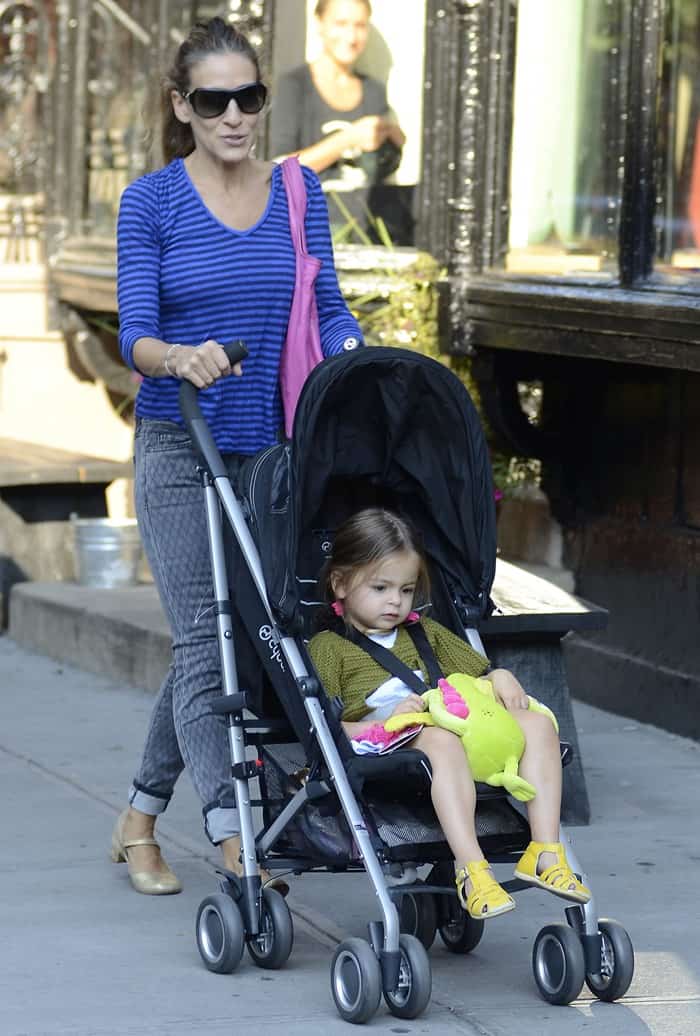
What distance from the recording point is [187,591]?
482 centimetres

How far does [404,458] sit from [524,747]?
78 cm

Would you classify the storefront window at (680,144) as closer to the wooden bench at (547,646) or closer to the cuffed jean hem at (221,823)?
the wooden bench at (547,646)

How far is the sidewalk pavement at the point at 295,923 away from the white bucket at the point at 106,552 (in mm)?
2010

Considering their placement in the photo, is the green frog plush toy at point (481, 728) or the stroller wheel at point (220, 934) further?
the stroller wheel at point (220, 934)

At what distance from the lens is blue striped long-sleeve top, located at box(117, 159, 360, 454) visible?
186 inches

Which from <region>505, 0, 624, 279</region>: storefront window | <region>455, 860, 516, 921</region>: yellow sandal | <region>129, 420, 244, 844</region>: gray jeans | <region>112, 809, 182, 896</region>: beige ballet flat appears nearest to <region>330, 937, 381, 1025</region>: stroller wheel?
<region>455, 860, 516, 921</region>: yellow sandal

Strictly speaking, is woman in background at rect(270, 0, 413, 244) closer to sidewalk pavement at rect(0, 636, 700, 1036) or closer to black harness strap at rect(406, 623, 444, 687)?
sidewalk pavement at rect(0, 636, 700, 1036)

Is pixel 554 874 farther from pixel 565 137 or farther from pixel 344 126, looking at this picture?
pixel 344 126

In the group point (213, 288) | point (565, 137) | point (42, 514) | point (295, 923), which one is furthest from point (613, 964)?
point (42, 514)

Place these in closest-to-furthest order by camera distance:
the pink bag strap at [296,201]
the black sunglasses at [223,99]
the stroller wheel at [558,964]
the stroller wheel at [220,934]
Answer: the stroller wheel at [558,964], the stroller wheel at [220,934], the black sunglasses at [223,99], the pink bag strap at [296,201]

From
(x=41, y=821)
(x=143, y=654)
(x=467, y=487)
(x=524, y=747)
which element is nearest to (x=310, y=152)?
(x=143, y=654)

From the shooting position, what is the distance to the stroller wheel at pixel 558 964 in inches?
160

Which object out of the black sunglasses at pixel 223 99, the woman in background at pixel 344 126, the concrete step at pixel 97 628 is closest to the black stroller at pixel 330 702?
the black sunglasses at pixel 223 99

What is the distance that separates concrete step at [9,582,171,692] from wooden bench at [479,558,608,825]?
2.14 m
